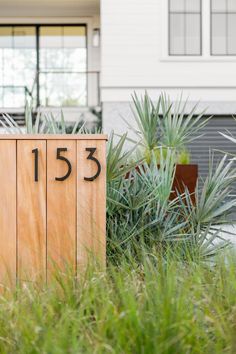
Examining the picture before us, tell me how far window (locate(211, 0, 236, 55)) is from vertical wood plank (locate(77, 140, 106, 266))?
46.5 feet

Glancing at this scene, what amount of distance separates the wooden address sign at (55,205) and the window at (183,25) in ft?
45.7

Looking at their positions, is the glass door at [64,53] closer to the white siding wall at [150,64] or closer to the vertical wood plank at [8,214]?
the white siding wall at [150,64]

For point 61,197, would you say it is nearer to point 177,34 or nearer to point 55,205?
point 55,205

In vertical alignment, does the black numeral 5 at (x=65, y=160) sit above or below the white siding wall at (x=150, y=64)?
below

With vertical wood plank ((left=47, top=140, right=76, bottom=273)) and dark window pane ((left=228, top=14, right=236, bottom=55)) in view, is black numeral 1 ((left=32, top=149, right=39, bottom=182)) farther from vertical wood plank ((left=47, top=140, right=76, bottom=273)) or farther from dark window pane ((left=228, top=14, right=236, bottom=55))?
dark window pane ((left=228, top=14, right=236, bottom=55))

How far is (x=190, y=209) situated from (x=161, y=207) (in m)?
0.31

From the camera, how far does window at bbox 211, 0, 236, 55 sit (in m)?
19.5

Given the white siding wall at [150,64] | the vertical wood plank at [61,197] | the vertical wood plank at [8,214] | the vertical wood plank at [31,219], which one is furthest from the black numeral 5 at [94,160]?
the white siding wall at [150,64]

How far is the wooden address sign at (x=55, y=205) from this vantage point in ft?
18.9

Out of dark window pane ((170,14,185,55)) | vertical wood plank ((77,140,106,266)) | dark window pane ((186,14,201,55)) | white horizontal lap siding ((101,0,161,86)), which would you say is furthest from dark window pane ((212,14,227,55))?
vertical wood plank ((77,140,106,266))

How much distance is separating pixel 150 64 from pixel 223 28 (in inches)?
74.8

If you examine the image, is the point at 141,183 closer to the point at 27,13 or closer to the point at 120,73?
the point at 120,73

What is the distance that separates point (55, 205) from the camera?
228 inches

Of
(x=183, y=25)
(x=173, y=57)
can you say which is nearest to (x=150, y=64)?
(x=173, y=57)
